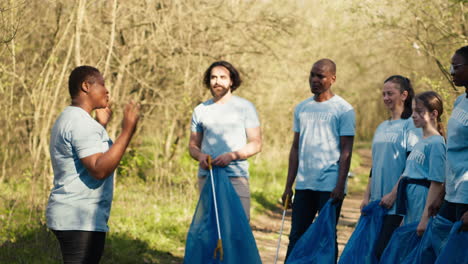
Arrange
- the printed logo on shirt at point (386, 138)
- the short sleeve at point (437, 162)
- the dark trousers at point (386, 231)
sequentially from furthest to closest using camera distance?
1. the printed logo on shirt at point (386, 138)
2. the dark trousers at point (386, 231)
3. the short sleeve at point (437, 162)

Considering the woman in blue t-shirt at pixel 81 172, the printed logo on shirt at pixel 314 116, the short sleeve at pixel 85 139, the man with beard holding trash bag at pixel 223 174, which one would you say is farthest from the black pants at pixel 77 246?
the printed logo on shirt at pixel 314 116

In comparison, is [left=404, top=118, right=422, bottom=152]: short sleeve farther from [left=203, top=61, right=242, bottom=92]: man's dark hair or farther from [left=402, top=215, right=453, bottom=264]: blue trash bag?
[left=203, top=61, right=242, bottom=92]: man's dark hair

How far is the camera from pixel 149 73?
37.8 ft

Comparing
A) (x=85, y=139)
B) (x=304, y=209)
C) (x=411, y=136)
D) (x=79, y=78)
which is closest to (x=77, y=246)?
(x=85, y=139)

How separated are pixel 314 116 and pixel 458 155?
2022 millimetres

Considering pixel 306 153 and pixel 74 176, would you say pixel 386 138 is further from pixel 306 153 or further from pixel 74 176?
pixel 74 176

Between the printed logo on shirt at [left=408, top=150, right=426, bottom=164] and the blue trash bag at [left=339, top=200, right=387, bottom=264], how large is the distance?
559mm

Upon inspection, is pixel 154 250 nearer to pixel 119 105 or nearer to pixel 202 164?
pixel 202 164

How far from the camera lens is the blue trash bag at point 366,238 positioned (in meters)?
5.48

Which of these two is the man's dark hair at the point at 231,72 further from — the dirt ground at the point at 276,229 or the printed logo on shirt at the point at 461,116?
the dirt ground at the point at 276,229

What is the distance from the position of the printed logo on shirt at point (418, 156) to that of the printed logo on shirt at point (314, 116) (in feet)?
2.70

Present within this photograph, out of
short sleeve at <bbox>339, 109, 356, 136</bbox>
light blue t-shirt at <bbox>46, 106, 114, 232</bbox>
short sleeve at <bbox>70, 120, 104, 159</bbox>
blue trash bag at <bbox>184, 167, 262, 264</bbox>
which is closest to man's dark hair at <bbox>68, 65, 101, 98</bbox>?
light blue t-shirt at <bbox>46, 106, 114, 232</bbox>

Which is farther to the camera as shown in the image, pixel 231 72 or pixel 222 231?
pixel 231 72

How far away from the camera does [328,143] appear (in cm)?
577
